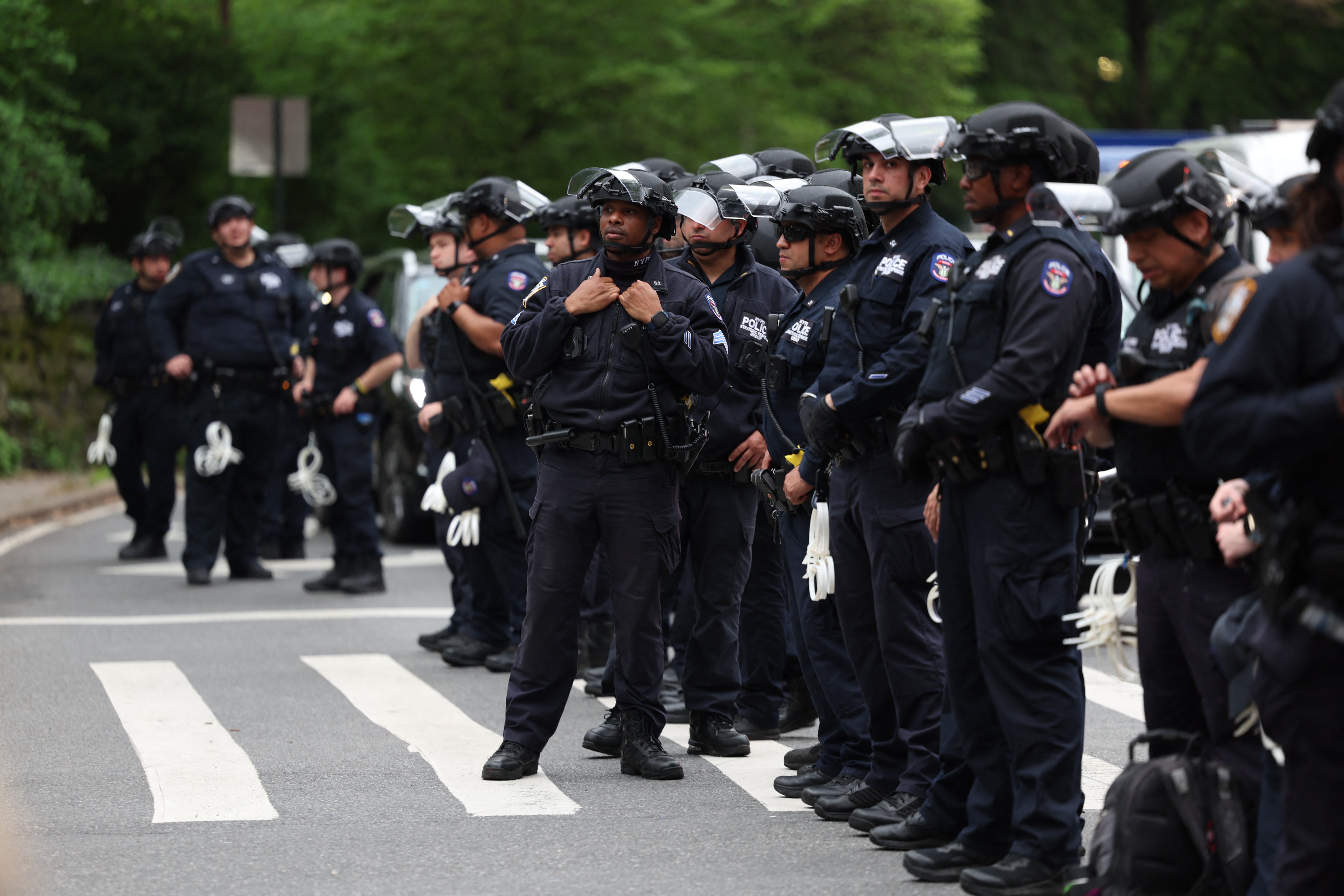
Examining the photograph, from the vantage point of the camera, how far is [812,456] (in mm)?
6188

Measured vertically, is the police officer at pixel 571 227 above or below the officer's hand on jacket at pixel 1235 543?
above

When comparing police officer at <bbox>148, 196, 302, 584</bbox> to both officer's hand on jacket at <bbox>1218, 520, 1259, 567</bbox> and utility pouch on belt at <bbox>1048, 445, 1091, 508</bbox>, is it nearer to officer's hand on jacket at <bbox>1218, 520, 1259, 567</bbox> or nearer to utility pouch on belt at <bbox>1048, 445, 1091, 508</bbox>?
utility pouch on belt at <bbox>1048, 445, 1091, 508</bbox>

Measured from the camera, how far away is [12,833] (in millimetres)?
5273

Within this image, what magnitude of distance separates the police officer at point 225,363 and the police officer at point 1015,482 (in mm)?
8008

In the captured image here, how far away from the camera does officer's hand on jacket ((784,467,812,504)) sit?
247 inches

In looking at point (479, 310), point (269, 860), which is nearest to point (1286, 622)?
point (269, 860)

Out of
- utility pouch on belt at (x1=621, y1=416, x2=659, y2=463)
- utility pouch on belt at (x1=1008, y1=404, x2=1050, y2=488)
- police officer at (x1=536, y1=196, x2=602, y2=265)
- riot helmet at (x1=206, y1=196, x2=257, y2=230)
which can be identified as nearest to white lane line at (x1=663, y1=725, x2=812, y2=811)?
utility pouch on belt at (x1=621, y1=416, x2=659, y2=463)

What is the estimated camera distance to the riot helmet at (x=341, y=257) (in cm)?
1177

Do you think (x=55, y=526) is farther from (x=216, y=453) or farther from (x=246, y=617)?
(x=246, y=617)

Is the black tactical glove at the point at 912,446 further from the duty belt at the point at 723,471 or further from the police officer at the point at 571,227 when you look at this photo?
the police officer at the point at 571,227

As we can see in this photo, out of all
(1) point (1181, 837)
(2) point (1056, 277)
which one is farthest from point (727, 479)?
(1) point (1181, 837)

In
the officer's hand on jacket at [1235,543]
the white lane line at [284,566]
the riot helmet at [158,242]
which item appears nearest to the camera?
the officer's hand on jacket at [1235,543]

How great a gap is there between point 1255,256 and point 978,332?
8.26 meters

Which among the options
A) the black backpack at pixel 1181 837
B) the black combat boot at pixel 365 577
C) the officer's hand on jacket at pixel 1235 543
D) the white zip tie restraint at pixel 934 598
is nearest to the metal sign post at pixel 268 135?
the black combat boot at pixel 365 577
